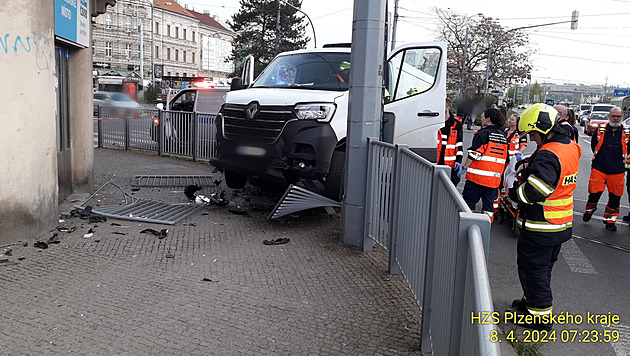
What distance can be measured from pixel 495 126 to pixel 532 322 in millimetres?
3220

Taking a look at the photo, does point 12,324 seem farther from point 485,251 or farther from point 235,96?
point 235,96

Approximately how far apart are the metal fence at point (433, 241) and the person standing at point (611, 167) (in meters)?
4.44

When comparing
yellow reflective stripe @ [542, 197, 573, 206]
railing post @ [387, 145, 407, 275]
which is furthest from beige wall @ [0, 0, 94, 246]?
yellow reflective stripe @ [542, 197, 573, 206]

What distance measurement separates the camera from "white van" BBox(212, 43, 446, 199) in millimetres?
7035

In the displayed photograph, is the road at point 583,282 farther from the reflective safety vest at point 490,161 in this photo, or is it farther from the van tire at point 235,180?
the van tire at point 235,180

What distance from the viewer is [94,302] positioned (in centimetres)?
432

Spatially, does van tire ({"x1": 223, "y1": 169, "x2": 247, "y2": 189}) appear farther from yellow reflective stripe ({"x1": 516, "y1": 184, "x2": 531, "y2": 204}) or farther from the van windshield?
yellow reflective stripe ({"x1": 516, "y1": 184, "x2": 531, "y2": 204})

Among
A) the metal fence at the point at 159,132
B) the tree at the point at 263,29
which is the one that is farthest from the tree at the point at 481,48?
the metal fence at the point at 159,132

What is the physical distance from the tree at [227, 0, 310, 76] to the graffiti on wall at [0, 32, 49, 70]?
51475 mm

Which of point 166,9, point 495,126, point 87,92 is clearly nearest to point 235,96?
point 87,92

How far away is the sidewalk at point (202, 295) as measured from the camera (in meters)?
3.73

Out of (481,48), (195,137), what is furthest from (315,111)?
(481,48)

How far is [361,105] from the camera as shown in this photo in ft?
20.1

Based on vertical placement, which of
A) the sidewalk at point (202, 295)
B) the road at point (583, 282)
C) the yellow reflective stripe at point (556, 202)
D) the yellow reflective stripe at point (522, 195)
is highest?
the yellow reflective stripe at point (522, 195)
